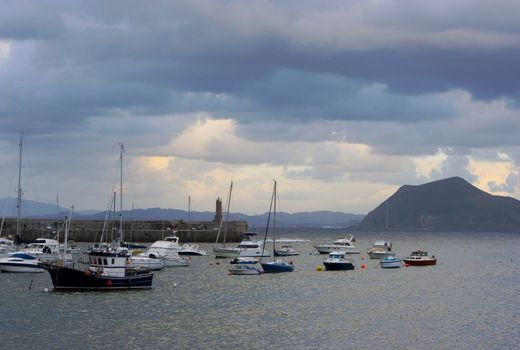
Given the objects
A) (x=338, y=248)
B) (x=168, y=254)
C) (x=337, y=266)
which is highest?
(x=338, y=248)

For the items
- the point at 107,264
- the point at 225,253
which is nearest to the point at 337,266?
the point at 225,253

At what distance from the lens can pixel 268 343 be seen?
49.9 metres

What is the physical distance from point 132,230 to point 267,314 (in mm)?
121449

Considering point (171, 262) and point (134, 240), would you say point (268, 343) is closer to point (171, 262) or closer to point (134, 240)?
point (171, 262)

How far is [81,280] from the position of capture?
7150cm

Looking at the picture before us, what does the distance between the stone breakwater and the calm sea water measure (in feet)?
274

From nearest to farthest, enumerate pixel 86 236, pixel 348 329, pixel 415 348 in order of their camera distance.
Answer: pixel 415 348 < pixel 348 329 < pixel 86 236

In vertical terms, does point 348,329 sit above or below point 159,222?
below

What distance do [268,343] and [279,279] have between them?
4274 cm

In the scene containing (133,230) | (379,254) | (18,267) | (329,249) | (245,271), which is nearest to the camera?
(18,267)

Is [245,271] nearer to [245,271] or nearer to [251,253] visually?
[245,271]

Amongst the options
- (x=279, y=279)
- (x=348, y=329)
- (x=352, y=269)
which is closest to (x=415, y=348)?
(x=348, y=329)

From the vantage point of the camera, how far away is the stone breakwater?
175375mm

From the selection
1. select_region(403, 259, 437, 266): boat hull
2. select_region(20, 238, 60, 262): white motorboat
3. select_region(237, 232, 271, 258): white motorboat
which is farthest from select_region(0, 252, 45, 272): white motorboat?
select_region(403, 259, 437, 266): boat hull
